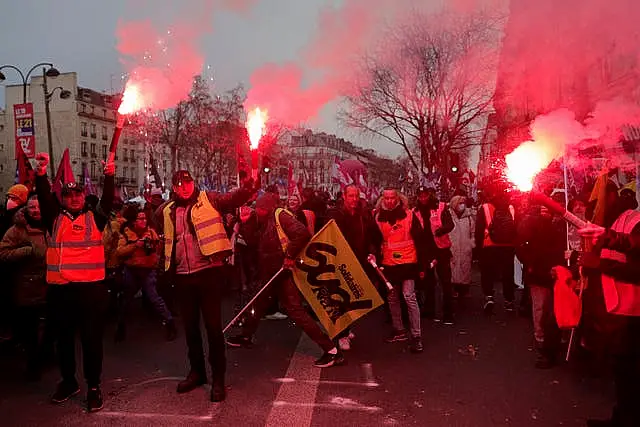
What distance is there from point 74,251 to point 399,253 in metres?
3.52

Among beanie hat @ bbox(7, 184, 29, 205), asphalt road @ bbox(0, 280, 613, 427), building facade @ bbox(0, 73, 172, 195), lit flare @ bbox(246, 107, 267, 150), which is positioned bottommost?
asphalt road @ bbox(0, 280, 613, 427)

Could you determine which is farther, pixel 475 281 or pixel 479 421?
pixel 475 281

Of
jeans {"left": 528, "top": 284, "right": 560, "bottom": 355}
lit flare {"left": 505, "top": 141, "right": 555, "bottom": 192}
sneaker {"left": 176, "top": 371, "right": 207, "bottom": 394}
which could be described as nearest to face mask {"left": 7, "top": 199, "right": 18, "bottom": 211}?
sneaker {"left": 176, "top": 371, "right": 207, "bottom": 394}

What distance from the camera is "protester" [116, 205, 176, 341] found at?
24.7 ft

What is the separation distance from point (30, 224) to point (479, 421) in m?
4.62

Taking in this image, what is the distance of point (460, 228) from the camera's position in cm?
934

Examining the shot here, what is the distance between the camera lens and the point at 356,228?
7012 millimetres

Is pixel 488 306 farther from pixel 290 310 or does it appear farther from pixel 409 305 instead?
pixel 290 310

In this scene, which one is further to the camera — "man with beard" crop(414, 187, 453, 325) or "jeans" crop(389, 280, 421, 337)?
"man with beard" crop(414, 187, 453, 325)

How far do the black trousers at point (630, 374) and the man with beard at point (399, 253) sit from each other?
266cm

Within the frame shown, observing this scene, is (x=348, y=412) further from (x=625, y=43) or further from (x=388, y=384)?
(x=625, y=43)

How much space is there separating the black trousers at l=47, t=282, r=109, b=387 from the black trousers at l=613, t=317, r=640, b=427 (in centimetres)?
405

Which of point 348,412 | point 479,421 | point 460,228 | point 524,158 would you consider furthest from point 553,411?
point 460,228

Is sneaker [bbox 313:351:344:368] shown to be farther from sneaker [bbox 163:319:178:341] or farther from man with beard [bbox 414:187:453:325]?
man with beard [bbox 414:187:453:325]
